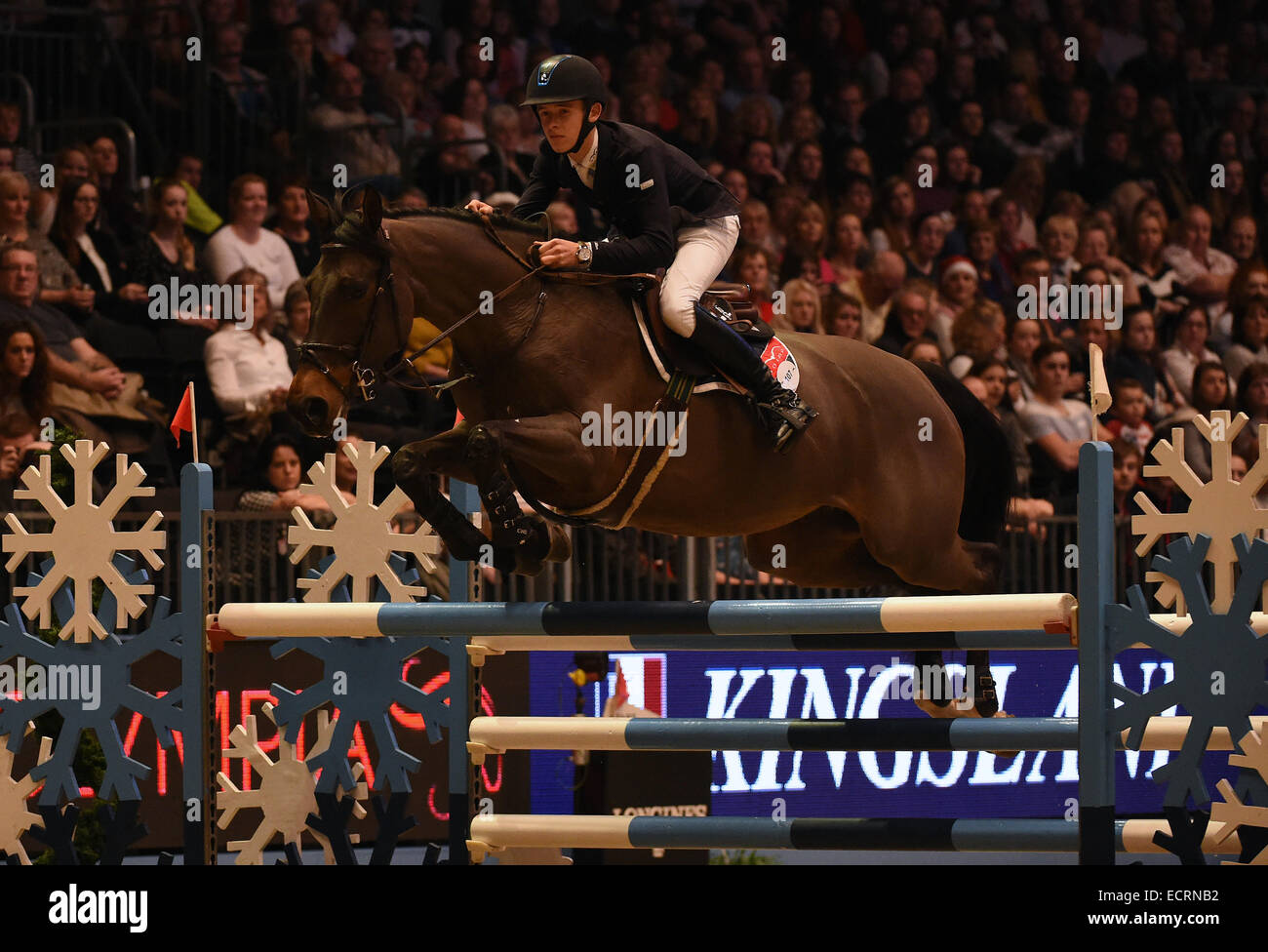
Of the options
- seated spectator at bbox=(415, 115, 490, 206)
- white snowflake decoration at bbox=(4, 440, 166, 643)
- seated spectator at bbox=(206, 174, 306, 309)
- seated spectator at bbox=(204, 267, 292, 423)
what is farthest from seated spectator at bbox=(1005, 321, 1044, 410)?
white snowflake decoration at bbox=(4, 440, 166, 643)

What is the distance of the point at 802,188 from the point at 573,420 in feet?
23.9

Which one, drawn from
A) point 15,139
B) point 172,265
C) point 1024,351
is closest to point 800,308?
point 1024,351

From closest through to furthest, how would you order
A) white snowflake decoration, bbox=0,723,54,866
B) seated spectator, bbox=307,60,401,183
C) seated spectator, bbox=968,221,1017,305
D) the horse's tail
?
white snowflake decoration, bbox=0,723,54,866 → the horse's tail → seated spectator, bbox=307,60,401,183 → seated spectator, bbox=968,221,1017,305

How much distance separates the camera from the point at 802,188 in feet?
40.2

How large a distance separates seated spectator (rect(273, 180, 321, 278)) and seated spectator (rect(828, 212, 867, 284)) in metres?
3.47

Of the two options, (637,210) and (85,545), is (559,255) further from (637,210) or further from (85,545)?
(85,545)

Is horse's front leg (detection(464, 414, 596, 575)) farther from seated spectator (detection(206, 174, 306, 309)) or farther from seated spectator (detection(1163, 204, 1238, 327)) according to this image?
seated spectator (detection(1163, 204, 1238, 327))

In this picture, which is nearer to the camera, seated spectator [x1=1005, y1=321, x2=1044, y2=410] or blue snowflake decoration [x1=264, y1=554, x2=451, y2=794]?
blue snowflake decoration [x1=264, y1=554, x2=451, y2=794]

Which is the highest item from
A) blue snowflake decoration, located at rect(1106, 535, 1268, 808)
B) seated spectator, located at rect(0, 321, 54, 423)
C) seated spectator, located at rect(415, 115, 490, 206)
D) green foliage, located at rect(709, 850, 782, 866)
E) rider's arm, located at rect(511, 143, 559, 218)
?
seated spectator, located at rect(415, 115, 490, 206)

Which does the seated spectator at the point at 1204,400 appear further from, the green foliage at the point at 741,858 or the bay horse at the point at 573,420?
the bay horse at the point at 573,420

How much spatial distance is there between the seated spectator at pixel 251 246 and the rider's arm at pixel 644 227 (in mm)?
4662

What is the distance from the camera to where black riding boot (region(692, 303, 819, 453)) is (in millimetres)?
5637

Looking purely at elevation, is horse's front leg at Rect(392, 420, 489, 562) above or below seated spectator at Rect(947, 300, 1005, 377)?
below

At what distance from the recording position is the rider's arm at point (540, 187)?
5875mm
